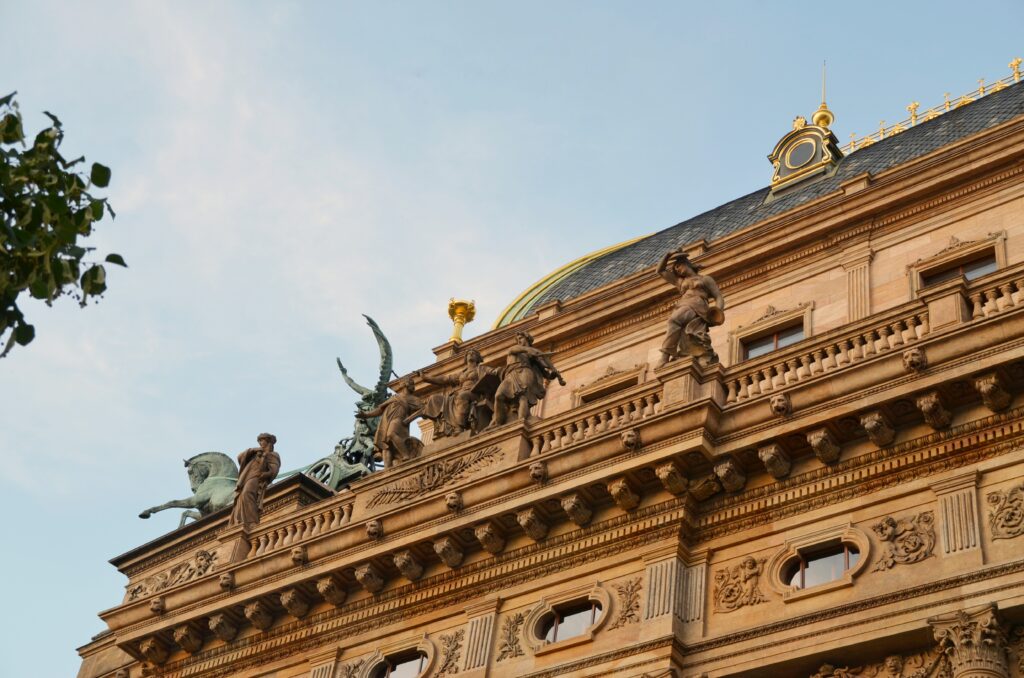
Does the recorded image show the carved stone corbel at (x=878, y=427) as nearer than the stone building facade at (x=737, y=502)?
No

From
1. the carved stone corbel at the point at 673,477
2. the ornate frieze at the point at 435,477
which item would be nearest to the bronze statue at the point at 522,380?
the ornate frieze at the point at 435,477

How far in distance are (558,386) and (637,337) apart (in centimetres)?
157

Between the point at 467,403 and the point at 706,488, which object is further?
the point at 467,403

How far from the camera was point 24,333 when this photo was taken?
13.2 metres

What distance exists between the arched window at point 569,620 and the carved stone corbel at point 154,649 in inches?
276

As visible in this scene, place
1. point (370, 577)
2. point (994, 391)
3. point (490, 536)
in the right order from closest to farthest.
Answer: point (994, 391) < point (490, 536) < point (370, 577)

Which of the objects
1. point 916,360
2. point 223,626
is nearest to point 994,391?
point 916,360

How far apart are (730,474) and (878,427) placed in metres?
2.00

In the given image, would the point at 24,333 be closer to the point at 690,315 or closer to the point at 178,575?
the point at 690,315

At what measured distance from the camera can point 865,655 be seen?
59.3ft

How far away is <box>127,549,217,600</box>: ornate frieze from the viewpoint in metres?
27.0

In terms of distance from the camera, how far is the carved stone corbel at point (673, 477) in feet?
67.5

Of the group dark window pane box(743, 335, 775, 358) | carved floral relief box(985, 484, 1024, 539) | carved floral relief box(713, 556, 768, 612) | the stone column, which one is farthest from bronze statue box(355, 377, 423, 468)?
the stone column

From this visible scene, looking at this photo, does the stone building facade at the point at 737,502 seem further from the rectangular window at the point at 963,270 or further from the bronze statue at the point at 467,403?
the bronze statue at the point at 467,403
